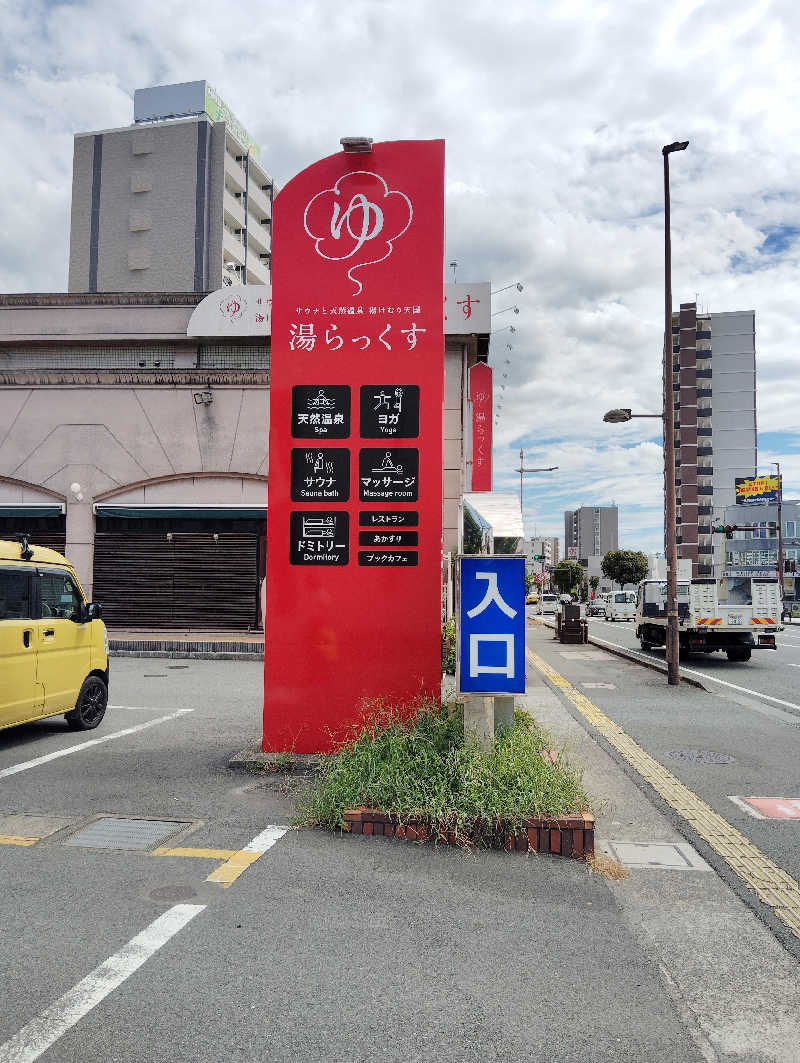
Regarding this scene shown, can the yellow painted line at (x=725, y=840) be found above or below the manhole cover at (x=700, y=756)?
above

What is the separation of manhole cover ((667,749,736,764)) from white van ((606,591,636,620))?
42.0 metres

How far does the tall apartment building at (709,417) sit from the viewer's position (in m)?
93.7

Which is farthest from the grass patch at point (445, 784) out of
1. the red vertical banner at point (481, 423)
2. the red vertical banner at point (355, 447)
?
the red vertical banner at point (481, 423)

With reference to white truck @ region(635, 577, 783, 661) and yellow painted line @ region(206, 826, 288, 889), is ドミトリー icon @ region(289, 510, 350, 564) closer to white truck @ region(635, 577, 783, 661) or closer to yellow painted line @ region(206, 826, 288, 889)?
yellow painted line @ region(206, 826, 288, 889)

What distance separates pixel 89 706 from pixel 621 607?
44.2m

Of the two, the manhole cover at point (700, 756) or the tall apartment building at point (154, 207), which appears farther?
the tall apartment building at point (154, 207)

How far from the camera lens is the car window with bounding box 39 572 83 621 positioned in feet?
27.8

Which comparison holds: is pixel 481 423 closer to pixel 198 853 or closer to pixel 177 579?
pixel 177 579

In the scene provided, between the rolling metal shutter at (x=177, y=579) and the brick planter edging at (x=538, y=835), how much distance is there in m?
14.6

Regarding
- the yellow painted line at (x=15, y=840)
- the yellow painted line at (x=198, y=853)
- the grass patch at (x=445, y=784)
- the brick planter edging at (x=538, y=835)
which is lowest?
the yellow painted line at (x=15, y=840)

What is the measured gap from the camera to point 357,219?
7.62 meters

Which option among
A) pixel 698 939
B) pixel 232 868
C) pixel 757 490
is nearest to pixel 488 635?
pixel 232 868

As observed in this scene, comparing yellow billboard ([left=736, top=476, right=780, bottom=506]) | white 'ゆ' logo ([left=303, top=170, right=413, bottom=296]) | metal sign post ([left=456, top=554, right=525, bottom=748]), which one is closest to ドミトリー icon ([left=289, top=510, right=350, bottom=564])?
metal sign post ([left=456, top=554, right=525, bottom=748])

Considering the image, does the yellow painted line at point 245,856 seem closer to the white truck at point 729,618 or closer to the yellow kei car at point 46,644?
the yellow kei car at point 46,644
